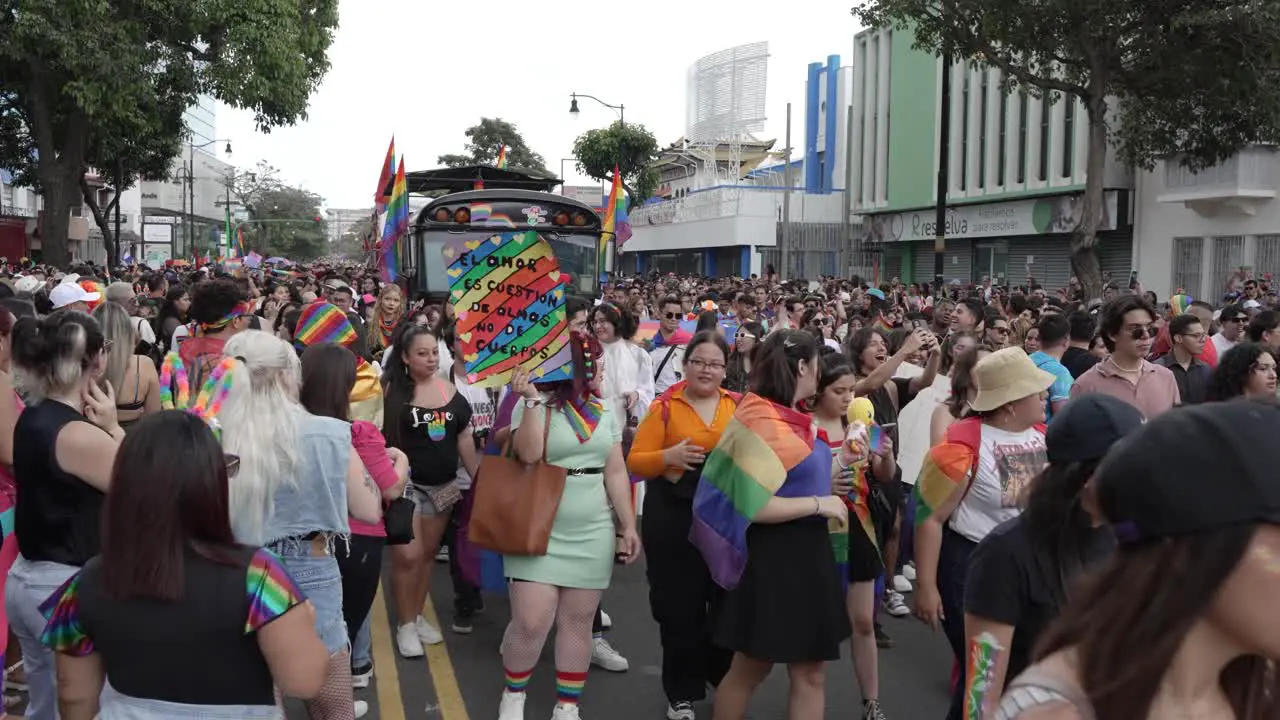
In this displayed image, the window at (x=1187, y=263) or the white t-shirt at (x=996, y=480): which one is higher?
the window at (x=1187, y=263)

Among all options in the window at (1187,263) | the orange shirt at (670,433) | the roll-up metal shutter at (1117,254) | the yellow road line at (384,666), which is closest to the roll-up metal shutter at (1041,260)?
the roll-up metal shutter at (1117,254)

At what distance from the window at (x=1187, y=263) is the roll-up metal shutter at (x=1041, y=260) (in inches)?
153

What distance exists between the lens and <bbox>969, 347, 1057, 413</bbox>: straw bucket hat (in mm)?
4453

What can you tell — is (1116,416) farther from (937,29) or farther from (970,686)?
(937,29)

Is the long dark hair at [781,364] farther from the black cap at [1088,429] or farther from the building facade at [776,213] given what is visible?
the building facade at [776,213]

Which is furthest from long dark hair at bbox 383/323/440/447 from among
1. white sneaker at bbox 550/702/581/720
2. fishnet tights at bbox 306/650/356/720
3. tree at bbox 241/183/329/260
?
tree at bbox 241/183/329/260

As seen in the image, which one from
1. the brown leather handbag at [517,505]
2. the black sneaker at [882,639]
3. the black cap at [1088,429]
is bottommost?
the black sneaker at [882,639]

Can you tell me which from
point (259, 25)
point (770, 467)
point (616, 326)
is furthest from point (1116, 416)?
point (259, 25)

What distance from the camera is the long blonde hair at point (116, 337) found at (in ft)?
18.7

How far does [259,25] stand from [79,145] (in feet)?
18.2

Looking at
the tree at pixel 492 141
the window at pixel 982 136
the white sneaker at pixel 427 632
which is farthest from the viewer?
the tree at pixel 492 141

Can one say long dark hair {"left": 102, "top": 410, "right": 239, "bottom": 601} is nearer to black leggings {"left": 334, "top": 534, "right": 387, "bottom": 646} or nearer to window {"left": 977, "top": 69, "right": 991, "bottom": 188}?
black leggings {"left": 334, "top": 534, "right": 387, "bottom": 646}

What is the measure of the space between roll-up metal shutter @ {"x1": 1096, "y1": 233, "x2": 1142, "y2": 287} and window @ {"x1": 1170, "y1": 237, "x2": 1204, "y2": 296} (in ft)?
5.77

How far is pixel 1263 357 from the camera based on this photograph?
610cm
